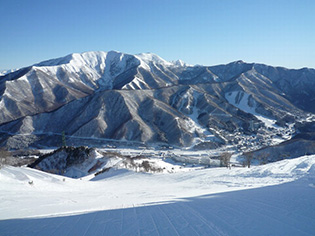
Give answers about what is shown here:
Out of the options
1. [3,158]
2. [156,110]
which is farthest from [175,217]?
[156,110]

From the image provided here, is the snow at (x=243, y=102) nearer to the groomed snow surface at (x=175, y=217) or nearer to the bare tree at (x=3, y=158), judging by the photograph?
the bare tree at (x=3, y=158)

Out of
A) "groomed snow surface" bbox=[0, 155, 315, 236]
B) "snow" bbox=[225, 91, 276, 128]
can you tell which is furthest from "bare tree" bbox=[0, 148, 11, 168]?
"snow" bbox=[225, 91, 276, 128]

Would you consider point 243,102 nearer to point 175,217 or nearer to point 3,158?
point 3,158

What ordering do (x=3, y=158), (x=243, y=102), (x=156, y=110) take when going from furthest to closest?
(x=243, y=102) < (x=156, y=110) < (x=3, y=158)

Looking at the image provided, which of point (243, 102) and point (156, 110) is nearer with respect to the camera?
point (156, 110)

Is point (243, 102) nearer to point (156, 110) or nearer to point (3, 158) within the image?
point (156, 110)

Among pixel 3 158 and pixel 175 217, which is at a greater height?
pixel 3 158

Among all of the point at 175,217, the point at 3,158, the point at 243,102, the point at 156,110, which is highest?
the point at 243,102

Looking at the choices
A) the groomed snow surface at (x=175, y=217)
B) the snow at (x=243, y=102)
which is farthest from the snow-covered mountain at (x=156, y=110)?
the groomed snow surface at (x=175, y=217)

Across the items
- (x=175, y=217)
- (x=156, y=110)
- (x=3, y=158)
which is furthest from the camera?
(x=156, y=110)
